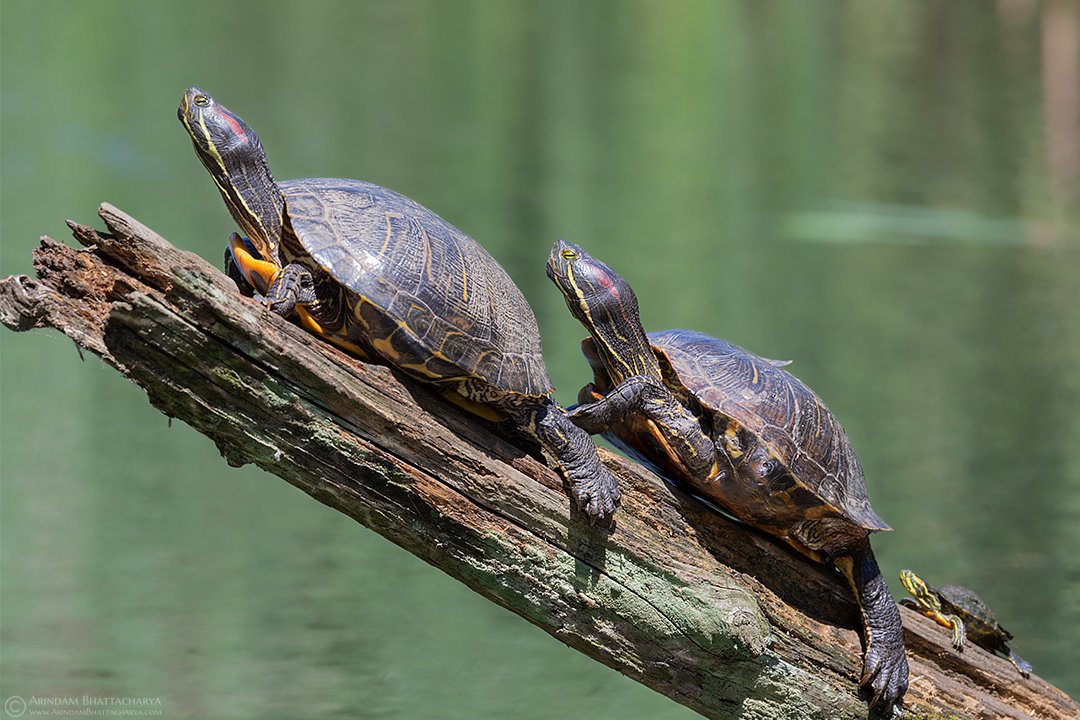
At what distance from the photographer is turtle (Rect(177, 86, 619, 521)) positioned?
3438 mm

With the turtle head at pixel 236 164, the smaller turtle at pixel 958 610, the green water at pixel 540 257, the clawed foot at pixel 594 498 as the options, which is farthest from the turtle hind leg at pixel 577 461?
the green water at pixel 540 257

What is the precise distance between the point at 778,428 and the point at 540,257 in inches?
331

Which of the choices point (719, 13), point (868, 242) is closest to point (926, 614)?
point (868, 242)

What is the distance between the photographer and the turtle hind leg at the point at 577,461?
11.7ft

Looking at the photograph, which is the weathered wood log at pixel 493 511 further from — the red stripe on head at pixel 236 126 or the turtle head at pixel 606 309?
the red stripe on head at pixel 236 126

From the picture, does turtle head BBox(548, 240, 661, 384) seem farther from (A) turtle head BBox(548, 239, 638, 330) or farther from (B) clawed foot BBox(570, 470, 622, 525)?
(B) clawed foot BBox(570, 470, 622, 525)

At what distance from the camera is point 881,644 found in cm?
394

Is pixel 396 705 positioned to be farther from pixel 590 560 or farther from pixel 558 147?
pixel 558 147

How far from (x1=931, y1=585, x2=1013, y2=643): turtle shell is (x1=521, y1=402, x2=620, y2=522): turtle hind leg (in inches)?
52.5

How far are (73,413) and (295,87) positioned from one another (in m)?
11.0

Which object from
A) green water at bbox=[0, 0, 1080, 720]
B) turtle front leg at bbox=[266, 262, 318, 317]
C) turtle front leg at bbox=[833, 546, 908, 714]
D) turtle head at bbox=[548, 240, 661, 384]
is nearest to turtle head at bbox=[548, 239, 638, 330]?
turtle head at bbox=[548, 240, 661, 384]

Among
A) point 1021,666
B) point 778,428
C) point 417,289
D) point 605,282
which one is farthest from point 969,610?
point 417,289

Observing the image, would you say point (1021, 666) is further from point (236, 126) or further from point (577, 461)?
point (236, 126)

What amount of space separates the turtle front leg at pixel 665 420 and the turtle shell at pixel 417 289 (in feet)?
0.73
